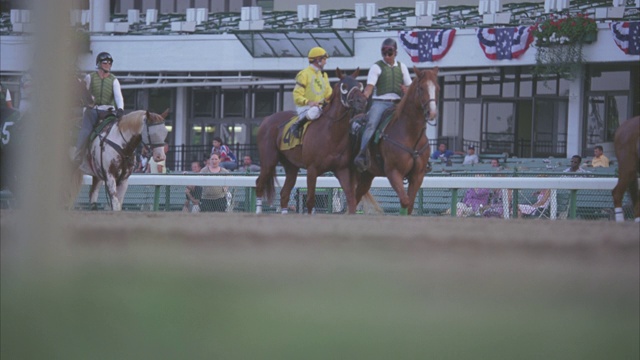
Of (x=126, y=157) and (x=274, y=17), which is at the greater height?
(x=274, y=17)

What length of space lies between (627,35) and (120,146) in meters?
14.6

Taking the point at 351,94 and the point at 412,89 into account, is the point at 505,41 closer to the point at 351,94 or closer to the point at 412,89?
the point at 351,94

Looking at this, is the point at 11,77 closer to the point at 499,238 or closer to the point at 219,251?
the point at 219,251

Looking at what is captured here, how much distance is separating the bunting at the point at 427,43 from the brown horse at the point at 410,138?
16.0 meters

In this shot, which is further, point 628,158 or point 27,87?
point 628,158

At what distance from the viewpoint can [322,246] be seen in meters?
1.68

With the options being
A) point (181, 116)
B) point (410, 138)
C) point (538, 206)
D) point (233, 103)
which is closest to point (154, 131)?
point (410, 138)

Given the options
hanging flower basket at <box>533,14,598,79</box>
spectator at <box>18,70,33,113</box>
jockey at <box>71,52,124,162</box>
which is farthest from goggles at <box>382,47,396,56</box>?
hanging flower basket at <box>533,14,598,79</box>

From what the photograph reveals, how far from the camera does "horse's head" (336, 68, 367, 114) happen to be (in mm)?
9609

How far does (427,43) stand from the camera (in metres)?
25.3

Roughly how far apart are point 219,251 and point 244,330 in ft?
0.45

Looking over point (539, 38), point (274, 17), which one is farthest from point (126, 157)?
point (274, 17)

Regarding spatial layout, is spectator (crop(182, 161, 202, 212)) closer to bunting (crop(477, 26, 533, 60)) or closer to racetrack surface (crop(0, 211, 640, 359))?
racetrack surface (crop(0, 211, 640, 359))

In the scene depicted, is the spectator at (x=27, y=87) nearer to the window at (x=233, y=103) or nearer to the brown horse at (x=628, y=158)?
the brown horse at (x=628, y=158)
